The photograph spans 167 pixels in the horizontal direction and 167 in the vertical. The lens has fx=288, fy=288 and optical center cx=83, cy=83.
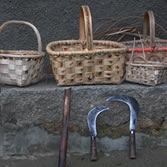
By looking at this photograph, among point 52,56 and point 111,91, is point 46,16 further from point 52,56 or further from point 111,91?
point 111,91

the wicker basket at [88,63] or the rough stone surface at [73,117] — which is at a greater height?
the wicker basket at [88,63]

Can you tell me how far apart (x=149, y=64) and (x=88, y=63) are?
36 cm

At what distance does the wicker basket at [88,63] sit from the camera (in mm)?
1665

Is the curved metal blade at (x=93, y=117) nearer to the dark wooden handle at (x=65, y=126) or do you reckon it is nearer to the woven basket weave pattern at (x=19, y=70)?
the dark wooden handle at (x=65, y=126)

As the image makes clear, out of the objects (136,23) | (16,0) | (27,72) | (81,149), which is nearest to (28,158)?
(81,149)

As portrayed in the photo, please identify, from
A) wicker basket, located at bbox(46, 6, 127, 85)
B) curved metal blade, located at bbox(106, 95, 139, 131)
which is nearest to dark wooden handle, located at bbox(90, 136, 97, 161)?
curved metal blade, located at bbox(106, 95, 139, 131)

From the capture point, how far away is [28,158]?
5.48 ft

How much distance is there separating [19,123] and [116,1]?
1.19m

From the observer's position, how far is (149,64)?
1701mm

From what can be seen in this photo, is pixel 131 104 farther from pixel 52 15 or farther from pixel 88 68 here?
pixel 52 15

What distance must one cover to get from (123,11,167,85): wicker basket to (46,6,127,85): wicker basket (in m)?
0.07

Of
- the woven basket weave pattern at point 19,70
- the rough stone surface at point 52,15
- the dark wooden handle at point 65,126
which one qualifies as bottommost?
the dark wooden handle at point 65,126

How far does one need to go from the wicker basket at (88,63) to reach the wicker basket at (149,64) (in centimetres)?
7

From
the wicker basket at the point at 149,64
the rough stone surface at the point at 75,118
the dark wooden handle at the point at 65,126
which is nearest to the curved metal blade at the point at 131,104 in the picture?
the rough stone surface at the point at 75,118
